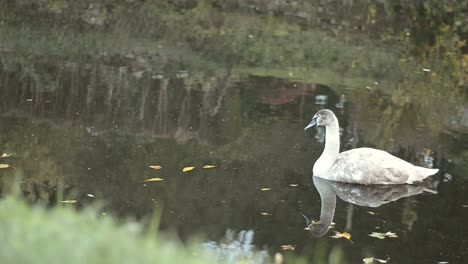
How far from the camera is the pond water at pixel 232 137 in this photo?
866 centimetres

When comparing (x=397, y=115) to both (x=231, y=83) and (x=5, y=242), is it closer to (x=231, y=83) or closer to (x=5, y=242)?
(x=231, y=83)

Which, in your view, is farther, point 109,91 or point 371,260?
point 109,91

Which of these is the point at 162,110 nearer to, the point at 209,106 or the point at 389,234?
the point at 209,106

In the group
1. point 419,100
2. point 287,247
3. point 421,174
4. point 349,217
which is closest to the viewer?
point 287,247

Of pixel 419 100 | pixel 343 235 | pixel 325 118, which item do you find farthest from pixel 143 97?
pixel 343 235

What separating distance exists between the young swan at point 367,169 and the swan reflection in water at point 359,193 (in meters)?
0.07

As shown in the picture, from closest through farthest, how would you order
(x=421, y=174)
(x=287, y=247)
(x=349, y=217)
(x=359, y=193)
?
(x=287, y=247)
(x=349, y=217)
(x=359, y=193)
(x=421, y=174)

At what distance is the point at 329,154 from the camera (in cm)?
1031

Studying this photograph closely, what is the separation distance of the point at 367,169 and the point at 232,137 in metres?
2.21

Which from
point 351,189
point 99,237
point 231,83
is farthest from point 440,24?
point 99,237

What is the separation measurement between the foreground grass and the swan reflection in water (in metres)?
4.76

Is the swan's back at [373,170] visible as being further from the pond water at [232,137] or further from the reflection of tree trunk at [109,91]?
the reflection of tree trunk at [109,91]

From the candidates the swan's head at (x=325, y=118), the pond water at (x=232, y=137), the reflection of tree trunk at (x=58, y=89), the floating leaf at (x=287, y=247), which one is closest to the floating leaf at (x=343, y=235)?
the pond water at (x=232, y=137)

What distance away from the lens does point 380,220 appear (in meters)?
9.05
